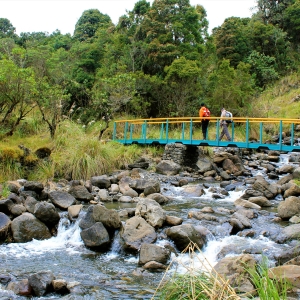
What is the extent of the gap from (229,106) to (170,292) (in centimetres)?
1942

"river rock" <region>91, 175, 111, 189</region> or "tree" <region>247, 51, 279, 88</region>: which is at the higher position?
"tree" <region>247, 51, 279, 88</region>

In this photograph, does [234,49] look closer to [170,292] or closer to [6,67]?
[6,67]

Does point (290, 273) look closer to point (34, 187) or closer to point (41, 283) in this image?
point (41, 283)

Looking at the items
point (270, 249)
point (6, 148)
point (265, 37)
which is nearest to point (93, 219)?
point (270, 249)

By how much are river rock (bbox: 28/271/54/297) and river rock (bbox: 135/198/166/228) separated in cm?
274

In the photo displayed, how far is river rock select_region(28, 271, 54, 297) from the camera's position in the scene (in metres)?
4.70

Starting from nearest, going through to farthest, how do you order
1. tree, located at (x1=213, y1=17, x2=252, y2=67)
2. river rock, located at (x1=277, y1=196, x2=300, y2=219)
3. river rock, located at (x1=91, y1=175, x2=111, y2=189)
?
river rock, located at (x1=277, y1=196, x2=300, y2=219) < river rock, located at (x1=91, y1=175, x2=111, y2=189) < tree, located at (x1=213, y1=17, x2=252, y2=67)

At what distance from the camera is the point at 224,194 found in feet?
36.7

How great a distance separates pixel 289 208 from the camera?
8.22m

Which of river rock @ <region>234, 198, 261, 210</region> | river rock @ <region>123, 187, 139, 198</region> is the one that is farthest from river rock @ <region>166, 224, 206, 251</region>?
river rock @ <region>123, 187, 139, 198</region>

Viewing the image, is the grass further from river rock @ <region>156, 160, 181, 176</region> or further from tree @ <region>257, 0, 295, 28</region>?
tree @ <region>257, 0, 295, 28</region>

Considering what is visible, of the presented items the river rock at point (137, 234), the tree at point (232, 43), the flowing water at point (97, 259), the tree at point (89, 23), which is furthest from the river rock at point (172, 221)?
the tree at point (89, 23)

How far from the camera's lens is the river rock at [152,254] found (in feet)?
19.2

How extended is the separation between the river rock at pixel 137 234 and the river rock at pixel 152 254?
45cm
